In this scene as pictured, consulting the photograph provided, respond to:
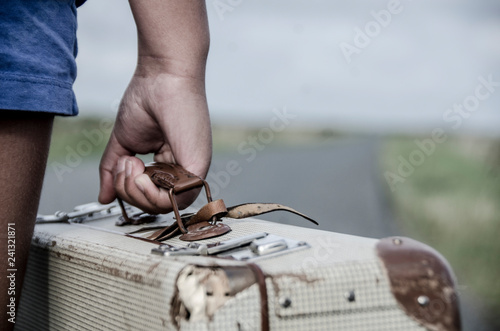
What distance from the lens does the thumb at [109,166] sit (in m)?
1.96

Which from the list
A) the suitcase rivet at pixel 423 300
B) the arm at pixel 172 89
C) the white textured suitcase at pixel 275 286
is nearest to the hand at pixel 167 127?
the arm at pixel 172 89

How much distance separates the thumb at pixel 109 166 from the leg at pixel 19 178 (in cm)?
45

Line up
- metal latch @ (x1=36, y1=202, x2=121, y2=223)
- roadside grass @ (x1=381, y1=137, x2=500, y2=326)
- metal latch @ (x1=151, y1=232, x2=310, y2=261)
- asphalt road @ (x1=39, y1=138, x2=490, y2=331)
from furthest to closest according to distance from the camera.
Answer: asphalt road @ (x1=39, y1=138, x2=490, y2=331)
roadside grass @ (x1=381, y1=137, x2=500, y2=326)
metal latch @ (x1=36, y1=202, x2=121, y2=223)
metal latch @ (x1=151, y1=232, x2=310, y2=261)

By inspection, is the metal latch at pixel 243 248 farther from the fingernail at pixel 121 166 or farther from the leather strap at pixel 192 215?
the fingernail at pixel 121 166

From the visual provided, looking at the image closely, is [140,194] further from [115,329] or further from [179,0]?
[179,0]

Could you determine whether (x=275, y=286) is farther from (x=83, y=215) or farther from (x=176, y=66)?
(x=83, y=215)

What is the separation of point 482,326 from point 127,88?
3.15 meters

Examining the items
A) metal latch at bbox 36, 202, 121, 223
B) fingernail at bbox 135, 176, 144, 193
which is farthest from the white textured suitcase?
metal latch at bbox 36, 202, 121, 223

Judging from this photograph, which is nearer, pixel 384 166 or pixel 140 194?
pixel 140 194

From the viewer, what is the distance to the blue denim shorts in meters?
1.35

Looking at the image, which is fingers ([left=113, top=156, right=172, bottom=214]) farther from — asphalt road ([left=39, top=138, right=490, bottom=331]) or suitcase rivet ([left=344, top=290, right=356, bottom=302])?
asphalt road ([left=39, top=138, right=490, bottom=331])

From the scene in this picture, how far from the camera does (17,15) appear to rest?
1362 millimetres

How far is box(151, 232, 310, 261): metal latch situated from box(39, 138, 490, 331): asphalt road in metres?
3.11

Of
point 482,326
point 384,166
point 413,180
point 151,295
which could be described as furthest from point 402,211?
point 151,295
